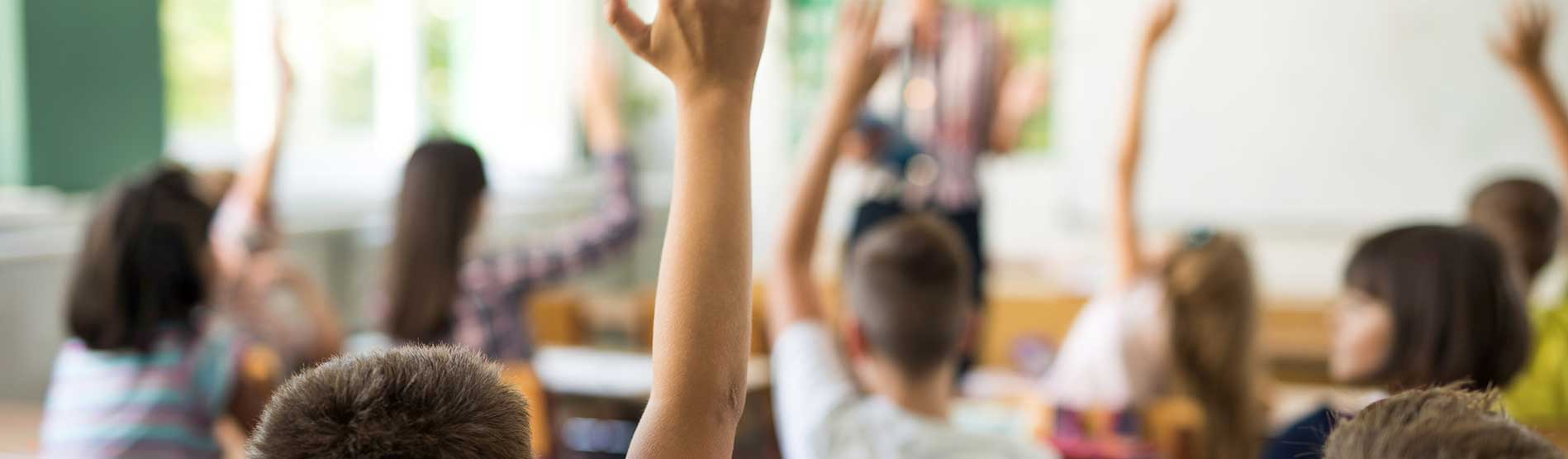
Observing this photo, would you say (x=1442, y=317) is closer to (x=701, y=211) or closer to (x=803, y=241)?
(x=803, y=241)

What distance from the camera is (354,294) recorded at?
4602 millimetres

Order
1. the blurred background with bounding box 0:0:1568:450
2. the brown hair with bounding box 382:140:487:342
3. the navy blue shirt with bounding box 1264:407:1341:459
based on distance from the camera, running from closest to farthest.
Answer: the navy blue shirt with bounding box 1264:407:1341:459
the brown hair with bounding box 382:140:487:342
the blurred background with bounding box 0:0:1568:450

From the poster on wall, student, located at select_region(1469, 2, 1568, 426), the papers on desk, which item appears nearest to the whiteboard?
the poster on wall

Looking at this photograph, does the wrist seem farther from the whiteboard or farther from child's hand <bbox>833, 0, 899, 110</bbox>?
the whiteboard

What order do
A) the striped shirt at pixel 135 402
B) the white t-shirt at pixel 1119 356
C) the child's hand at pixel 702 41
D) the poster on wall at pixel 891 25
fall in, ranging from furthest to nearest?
the poster on wall at pixel 891 25 → the white t-shirt at pixel 1119 356 → the striped shirt at pixel 135 402 → the child's hand at pixel 702 41

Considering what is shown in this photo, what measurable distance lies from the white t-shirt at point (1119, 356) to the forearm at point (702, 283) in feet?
6.25

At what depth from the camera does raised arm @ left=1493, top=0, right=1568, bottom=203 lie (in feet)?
7.11

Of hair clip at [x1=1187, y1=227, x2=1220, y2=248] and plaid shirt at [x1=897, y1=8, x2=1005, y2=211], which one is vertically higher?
plaid shirt at [x1=897, y1=8, x2=1005, y2=211]

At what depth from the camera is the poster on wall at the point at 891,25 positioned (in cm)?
555

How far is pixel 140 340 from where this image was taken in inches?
78.7

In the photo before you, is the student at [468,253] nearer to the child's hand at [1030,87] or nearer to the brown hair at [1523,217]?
the brown hair at [1523,217]

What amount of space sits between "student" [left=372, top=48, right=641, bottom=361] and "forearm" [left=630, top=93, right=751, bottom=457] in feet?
5.48

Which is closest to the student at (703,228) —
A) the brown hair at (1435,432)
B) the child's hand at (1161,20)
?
the brown hair at (1435,432)

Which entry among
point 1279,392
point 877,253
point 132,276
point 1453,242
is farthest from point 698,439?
point 1279,392
